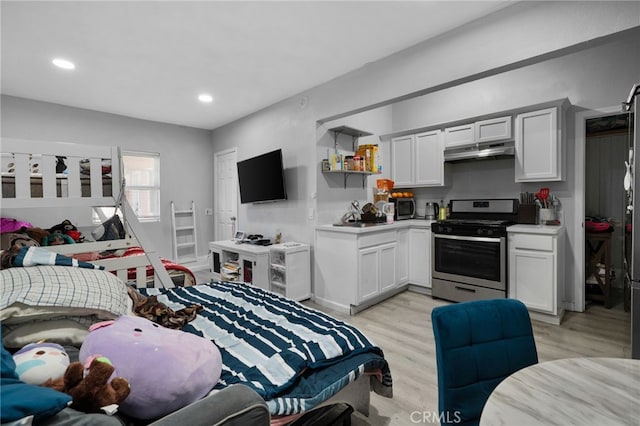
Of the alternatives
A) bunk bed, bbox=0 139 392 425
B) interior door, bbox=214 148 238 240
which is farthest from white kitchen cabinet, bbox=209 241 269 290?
bunk bed, bbox=0 139 392 425

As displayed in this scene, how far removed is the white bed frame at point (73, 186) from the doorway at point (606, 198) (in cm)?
468

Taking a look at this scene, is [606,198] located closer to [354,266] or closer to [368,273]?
[368,273]

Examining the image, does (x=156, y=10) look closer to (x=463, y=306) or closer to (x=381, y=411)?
(x=463, y=306)

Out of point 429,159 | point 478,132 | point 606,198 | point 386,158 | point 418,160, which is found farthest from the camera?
point 386,158

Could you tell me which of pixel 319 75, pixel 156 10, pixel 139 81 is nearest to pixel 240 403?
pixel 156 10

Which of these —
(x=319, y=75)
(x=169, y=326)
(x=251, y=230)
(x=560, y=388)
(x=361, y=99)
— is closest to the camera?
(x=560, y=388)

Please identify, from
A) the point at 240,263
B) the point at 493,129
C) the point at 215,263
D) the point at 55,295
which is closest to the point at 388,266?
the point at 240,263

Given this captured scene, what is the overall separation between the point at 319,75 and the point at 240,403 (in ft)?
10.5

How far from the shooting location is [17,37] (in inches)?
97.6

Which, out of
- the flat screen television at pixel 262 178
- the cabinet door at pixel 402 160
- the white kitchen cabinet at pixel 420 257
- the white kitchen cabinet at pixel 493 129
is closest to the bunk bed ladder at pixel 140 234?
the flat screen television at pixel 262 178

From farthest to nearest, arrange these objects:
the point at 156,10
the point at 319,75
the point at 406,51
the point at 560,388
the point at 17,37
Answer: the point at 319,75 < the point at 406,51 < the point at 17,37 < the point at 156,10 < the point at 560,388

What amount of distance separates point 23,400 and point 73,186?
1.96 meters

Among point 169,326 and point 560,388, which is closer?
point 560,388

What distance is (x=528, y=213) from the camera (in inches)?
133
